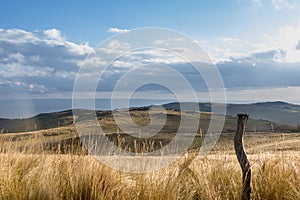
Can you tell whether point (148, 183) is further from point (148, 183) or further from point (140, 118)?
point (140, 118)

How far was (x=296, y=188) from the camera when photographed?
16.2ft

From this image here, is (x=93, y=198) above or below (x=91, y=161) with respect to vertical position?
below

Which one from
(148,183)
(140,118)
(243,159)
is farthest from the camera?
(140,118)

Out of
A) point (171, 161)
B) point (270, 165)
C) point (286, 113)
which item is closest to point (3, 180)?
point (171, 161)

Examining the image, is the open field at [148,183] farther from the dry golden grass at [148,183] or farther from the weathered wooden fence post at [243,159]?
the weathered wooden fence post at [243,159]

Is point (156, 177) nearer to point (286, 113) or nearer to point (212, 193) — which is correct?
point (212, 193)

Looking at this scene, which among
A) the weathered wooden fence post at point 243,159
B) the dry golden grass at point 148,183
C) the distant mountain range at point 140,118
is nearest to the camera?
the dry golden grass at point 148,183

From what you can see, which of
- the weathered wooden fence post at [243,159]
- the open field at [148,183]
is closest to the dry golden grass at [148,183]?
the open field at [148,183]

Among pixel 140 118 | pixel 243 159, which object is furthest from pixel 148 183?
pixel 140 118

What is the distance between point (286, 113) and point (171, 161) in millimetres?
161036

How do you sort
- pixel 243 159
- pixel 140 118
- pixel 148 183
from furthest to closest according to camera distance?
pixel 140 118 → pixel 243 159 → pixel 148 183

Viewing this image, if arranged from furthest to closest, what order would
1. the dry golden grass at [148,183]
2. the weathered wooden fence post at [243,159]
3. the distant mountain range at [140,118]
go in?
the distant mountain range at [140,118], the weathered wooden fence post at [243,159], the dry golden grass at [148,183]

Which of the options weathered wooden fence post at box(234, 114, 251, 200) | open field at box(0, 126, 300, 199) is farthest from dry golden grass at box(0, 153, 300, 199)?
weathered wooden fence post at box(234, 114, 251, 200)

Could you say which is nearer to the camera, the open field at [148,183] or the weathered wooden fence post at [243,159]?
the open field at [148,183]
